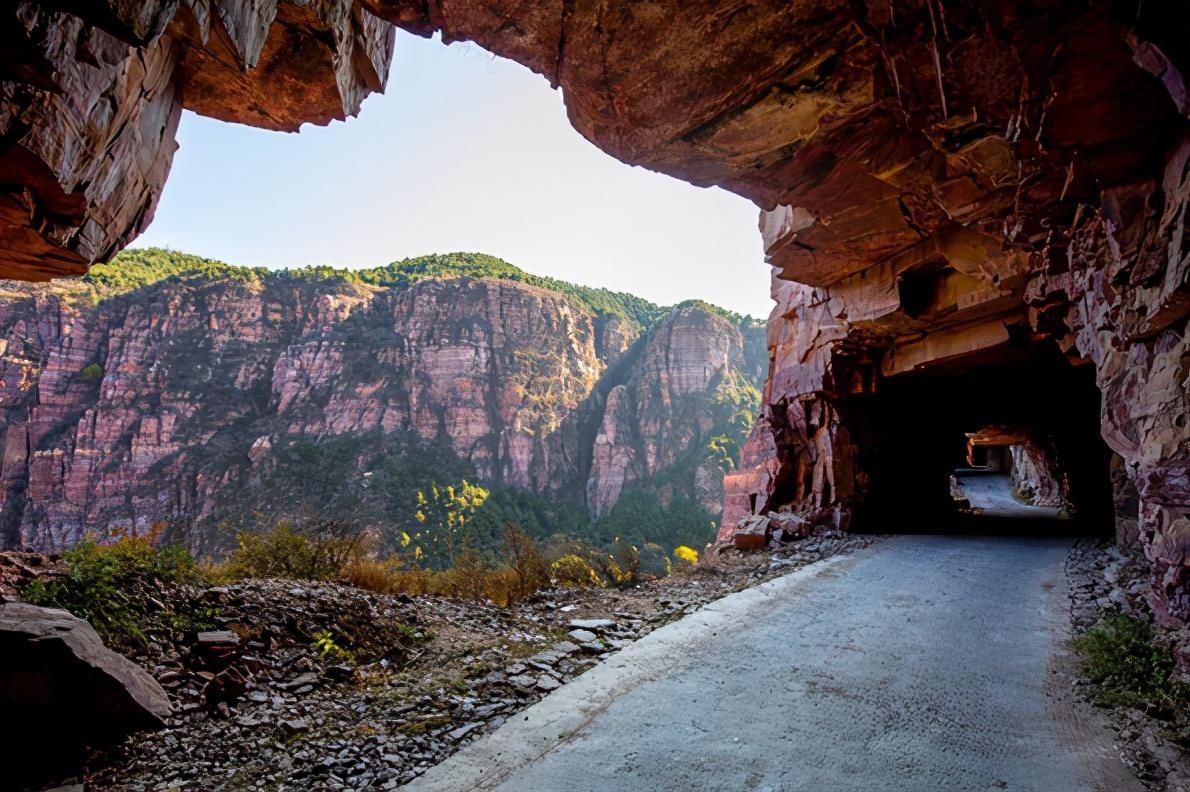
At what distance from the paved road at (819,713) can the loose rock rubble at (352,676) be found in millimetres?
329

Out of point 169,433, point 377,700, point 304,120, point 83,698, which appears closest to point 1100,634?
point 377,700

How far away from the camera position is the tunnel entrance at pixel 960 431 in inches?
397

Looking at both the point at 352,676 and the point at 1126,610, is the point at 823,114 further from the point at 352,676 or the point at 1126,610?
the point at 352,676

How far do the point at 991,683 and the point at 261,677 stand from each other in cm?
494

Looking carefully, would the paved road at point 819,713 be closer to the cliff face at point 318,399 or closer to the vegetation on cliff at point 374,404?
the vegetation on cliff at point 374,404

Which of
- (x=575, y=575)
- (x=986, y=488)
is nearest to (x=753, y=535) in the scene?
(x=575, y=575)

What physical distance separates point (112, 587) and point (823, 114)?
7205 mm

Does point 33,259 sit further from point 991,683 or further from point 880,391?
point 880,391

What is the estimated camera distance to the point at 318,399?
4388cm

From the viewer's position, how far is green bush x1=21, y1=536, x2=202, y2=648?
147 inches

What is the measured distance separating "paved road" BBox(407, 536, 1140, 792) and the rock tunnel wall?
4.39 ft

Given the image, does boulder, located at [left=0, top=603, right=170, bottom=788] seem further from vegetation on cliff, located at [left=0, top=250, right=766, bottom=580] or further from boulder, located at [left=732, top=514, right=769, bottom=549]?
vegetation on cliff, located at [left=0, top=250, right=766, bottom=580]

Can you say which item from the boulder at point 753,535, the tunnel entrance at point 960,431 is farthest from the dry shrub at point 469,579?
the tunnel entrance at point 960,431

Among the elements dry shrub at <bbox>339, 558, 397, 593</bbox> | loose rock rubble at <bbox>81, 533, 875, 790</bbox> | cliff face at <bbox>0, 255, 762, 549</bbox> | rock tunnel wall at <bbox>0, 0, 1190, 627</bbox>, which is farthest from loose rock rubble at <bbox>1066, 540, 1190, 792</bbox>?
cliff face at <bbox>0, 255, 762, 549</bbox>
